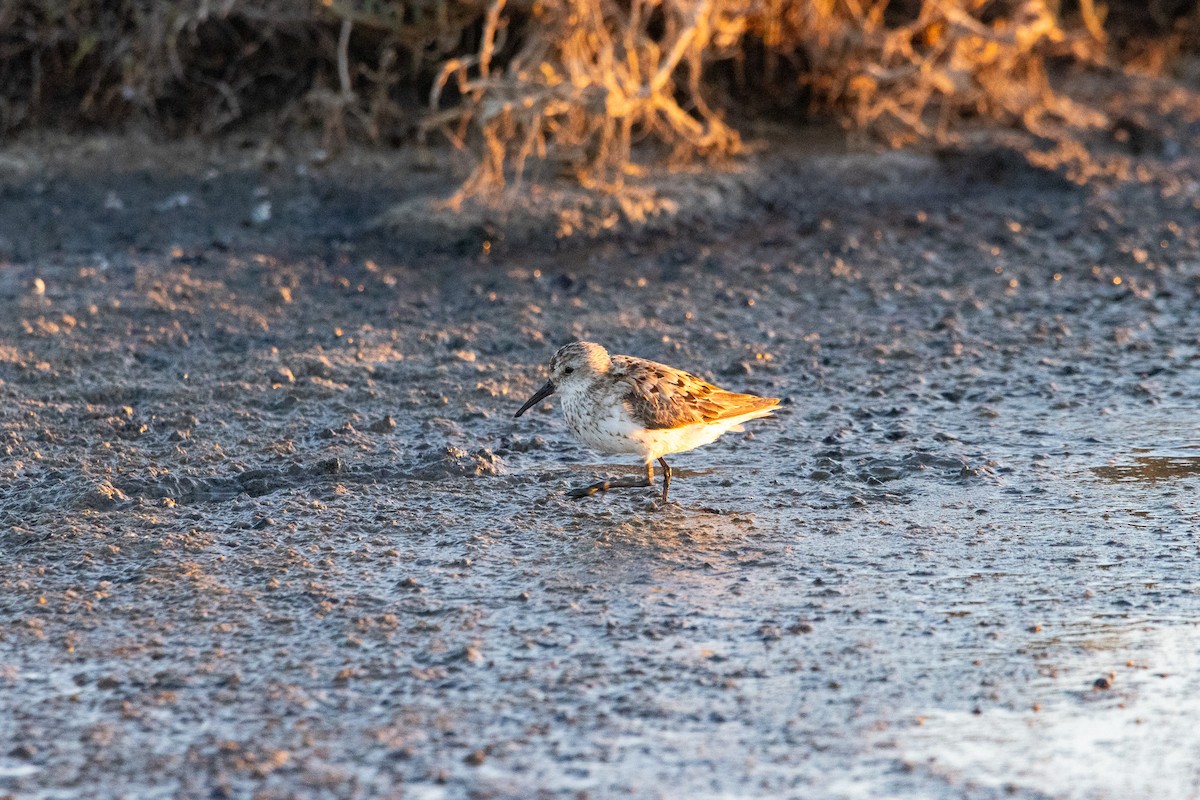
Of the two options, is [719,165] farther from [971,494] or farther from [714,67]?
[971,494]

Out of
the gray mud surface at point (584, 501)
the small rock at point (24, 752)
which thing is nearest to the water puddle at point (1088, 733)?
the gray mud surface at point (584, 501)

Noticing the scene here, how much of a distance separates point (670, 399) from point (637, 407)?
5.9 inches

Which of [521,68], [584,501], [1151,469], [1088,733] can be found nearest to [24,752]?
[584,501]

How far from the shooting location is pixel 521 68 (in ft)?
32.4

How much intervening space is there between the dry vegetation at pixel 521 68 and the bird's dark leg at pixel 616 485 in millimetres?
3599

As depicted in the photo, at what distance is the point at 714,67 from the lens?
1127 cm

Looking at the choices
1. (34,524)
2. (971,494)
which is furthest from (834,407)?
(34,524)

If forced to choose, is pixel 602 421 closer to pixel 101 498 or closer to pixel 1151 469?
pixel 101 498

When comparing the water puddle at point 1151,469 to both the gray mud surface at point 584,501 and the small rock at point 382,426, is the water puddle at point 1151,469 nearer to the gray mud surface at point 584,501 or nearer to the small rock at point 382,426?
the gray mud surface at point 584,501

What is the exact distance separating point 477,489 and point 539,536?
561 millimetres

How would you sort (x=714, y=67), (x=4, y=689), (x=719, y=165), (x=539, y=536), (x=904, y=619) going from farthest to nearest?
(x=714, y=67) < (x=719, y=165) < (x=539, y=536) < (x=904, y=619) < (x=4, y=689)

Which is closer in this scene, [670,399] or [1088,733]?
[1088,733]

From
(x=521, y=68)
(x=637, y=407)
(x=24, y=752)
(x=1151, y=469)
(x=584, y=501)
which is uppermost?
(x=521, y=68)

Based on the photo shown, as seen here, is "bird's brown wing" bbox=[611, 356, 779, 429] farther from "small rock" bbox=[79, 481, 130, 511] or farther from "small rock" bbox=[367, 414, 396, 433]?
"small rock" bbox=[79, 481, 130, 511]
